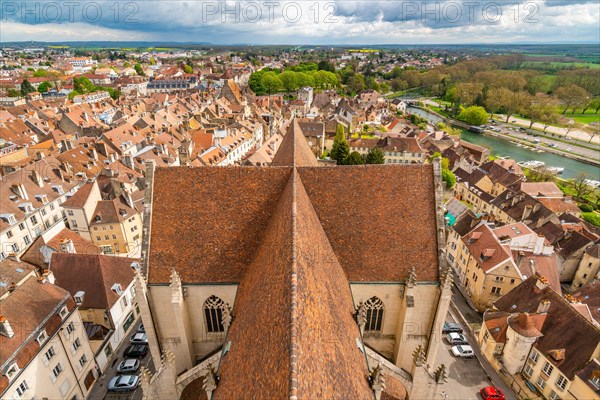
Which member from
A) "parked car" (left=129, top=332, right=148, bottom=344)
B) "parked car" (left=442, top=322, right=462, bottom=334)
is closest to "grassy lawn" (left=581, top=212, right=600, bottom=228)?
"parked car" (left=442, top=322, right=462, bottom=334)

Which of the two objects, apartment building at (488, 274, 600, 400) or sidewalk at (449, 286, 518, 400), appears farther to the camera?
sidewalk at (449, 286, 518, 400)

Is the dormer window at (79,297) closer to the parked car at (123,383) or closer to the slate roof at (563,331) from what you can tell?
the parked car at (123,383)

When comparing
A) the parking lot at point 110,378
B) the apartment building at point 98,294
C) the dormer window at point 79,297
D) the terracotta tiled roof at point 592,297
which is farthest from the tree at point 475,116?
the dormer window at point 79,297

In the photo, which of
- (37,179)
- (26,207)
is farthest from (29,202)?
(37,179)

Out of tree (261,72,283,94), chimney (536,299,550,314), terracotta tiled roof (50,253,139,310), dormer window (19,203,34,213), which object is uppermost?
tree (261,72,283,94)

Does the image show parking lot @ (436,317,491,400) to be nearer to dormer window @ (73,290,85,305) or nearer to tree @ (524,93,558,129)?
dormer window @ (73,290,85,305)

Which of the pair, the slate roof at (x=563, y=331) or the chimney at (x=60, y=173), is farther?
the chimney at (x=60, y=173)
